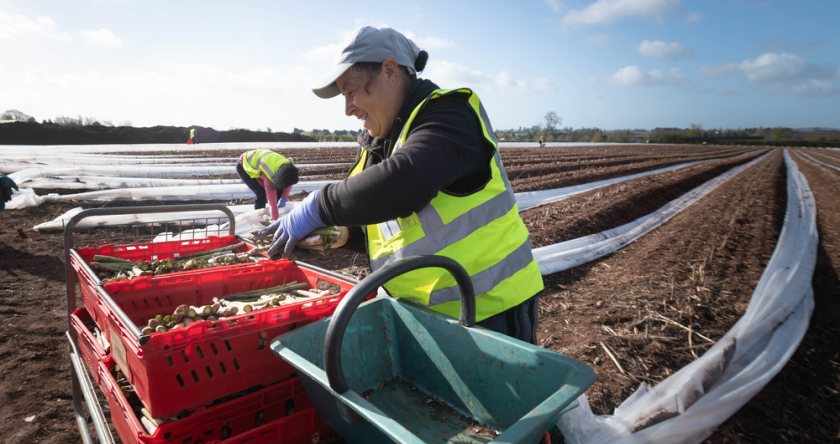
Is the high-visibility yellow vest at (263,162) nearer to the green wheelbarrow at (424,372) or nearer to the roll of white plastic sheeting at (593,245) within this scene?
the roll of white plastic sheeting at (593,245)

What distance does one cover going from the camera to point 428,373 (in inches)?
61.2

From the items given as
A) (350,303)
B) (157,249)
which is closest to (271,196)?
(157,249)

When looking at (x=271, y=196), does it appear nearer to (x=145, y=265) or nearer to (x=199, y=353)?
(x=145, y=265)

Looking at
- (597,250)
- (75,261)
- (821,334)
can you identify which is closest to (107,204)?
(75,261)

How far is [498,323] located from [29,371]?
3.35 meters

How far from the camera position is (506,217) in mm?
1539

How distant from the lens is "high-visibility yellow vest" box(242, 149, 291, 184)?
577 centimetres

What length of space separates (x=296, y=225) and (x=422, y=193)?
54cm

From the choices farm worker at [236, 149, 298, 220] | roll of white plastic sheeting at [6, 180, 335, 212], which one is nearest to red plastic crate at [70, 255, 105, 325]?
farm worker at [236, 149, 298, 220]

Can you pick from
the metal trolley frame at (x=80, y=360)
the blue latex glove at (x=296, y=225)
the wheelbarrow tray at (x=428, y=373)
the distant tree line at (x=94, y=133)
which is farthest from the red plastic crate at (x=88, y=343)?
the distant tree line at (x=94, y=133)

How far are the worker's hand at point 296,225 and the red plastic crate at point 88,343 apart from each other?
882mm

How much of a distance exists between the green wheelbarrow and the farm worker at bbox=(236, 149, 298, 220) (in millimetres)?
4301

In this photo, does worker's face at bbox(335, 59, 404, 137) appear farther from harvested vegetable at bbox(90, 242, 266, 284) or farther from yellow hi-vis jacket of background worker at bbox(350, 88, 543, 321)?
harvested vegetable at bbox(90, 242, 266, 284)

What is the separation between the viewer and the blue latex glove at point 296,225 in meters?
1.45
